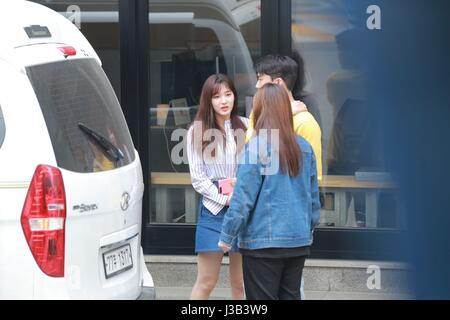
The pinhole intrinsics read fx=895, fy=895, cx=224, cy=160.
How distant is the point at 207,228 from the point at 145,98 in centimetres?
229

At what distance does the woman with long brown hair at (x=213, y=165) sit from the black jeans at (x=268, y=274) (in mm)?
744

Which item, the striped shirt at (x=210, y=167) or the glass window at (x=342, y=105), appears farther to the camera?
the glass window at (x=342, y=105)

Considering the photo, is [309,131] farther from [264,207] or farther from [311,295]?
[311,295]

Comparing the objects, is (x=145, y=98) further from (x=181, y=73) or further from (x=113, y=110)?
(x=113, y=110)

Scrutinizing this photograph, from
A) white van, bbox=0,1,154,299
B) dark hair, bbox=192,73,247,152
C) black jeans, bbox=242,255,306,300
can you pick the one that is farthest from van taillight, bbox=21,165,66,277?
dark hair, bbox=192,73,247,152

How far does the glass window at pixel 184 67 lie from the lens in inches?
313

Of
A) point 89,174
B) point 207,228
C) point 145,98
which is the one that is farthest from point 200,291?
point 145,98

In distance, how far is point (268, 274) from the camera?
5.13 m

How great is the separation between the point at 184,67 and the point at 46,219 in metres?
3.79

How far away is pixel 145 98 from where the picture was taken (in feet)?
26.2

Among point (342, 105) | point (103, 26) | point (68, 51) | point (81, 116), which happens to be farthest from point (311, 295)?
point (68, 51)

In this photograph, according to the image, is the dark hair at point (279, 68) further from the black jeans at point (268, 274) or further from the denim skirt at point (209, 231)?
the black jeans at point (268, 274)

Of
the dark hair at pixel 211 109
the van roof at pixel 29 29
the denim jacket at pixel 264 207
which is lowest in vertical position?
the denim jacket at pixel 264 207

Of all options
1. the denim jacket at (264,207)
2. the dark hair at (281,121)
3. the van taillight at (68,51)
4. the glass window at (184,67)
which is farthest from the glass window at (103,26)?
the denim jacket at (264,207)
